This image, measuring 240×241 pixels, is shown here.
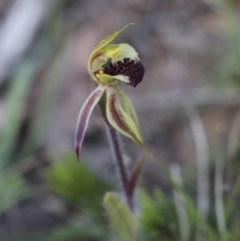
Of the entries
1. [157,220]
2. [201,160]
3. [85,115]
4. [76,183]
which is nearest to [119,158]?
[85,115]

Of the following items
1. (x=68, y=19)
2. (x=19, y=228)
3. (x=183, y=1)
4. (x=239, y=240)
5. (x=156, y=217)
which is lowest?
(x=239, y=240)

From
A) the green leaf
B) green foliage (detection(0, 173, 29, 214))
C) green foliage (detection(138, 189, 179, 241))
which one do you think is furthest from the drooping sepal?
green foliage (detection(0, 173, 29, 214))

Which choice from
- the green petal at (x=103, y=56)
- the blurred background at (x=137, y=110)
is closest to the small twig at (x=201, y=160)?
the blurred background at (x=137, y=110)

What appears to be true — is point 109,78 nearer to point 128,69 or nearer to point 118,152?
point 128,69

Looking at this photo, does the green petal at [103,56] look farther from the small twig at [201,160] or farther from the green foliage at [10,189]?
the green foliage at [10,189]

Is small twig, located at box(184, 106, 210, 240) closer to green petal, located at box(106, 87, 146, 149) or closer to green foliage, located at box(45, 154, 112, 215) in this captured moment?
green foliage, located at box(45, 154, 112, 215)

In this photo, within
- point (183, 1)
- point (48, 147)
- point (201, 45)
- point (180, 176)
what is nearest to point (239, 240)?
point (180, 176)

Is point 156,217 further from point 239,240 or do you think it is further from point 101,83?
point 101,83
